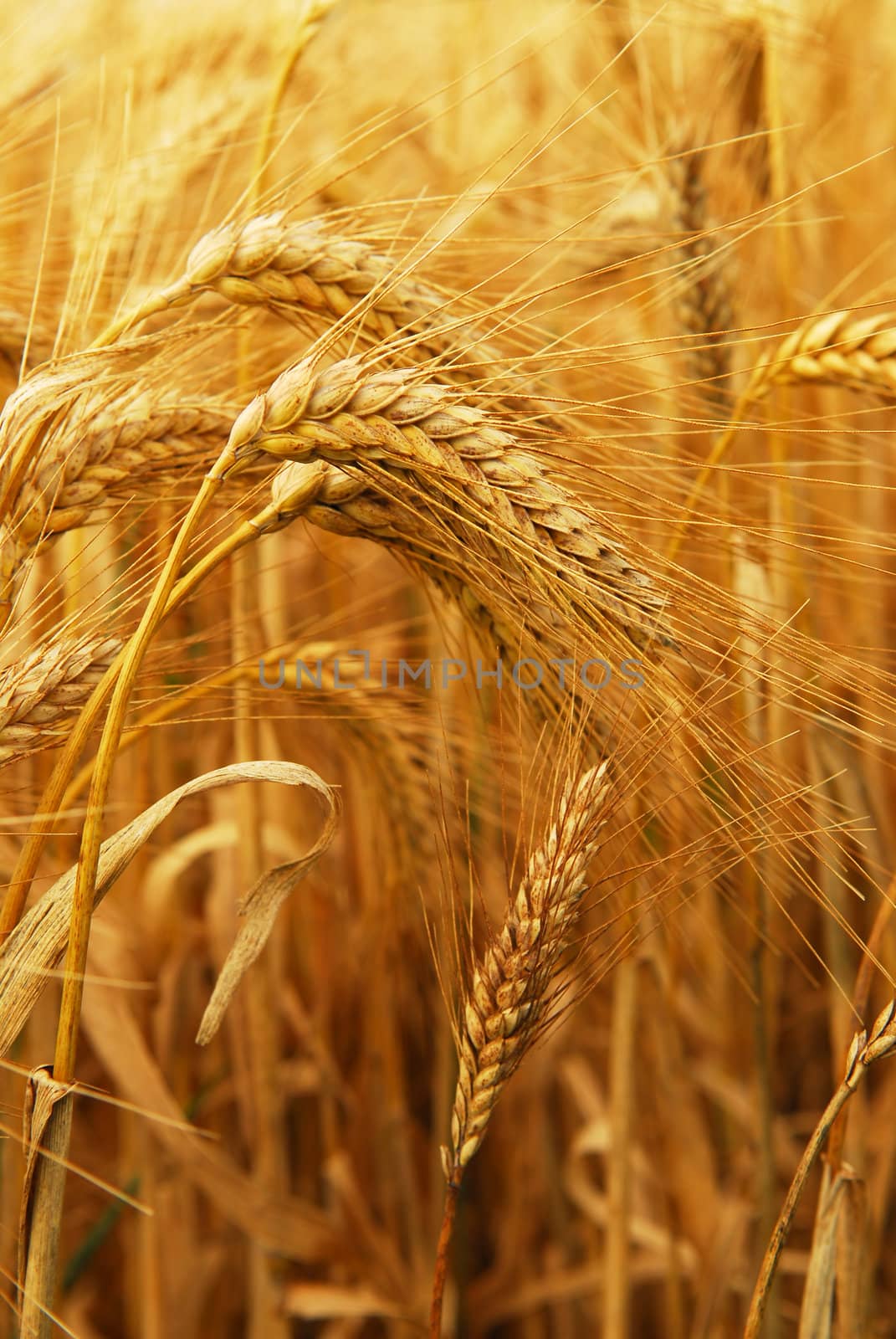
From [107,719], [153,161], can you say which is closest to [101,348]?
[107,719]

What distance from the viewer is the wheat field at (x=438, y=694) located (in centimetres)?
72

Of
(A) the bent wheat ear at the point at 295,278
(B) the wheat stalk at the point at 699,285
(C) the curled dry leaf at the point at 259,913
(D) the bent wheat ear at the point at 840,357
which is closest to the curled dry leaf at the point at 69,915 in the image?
(C) the curled dry leaf at the point at 259,913

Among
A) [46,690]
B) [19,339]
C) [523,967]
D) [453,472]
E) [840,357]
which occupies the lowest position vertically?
[523,967]

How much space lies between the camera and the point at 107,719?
65 centimetres

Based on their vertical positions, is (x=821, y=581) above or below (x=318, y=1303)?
above

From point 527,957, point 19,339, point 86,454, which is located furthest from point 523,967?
point 19,339

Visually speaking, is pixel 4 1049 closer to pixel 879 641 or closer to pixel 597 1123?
pixel 597 1123

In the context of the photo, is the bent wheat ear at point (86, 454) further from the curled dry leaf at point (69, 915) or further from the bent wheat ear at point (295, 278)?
the curled dry leaf at point (69, 915)

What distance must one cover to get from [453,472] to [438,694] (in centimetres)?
45

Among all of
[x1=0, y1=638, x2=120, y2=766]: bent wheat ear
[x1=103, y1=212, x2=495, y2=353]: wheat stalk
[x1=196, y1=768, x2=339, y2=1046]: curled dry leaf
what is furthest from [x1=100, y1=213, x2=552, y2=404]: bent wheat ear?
[x1=196, y1=768, x2=339, y2=1046]: curled dry leaf

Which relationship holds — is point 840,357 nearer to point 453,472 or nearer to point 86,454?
point 453,472

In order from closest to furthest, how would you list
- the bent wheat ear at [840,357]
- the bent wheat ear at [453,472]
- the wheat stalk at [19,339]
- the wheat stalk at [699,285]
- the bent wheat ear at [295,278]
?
the bent wheat ear at [453,472] → the bent wheat ear at [295,278] → the bent wheat ear at [840,357] → the wheat stalk at [19,339] → the wheat stalk at [699,285]

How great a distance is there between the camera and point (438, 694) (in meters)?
1.09

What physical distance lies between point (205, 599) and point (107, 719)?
85 cm
